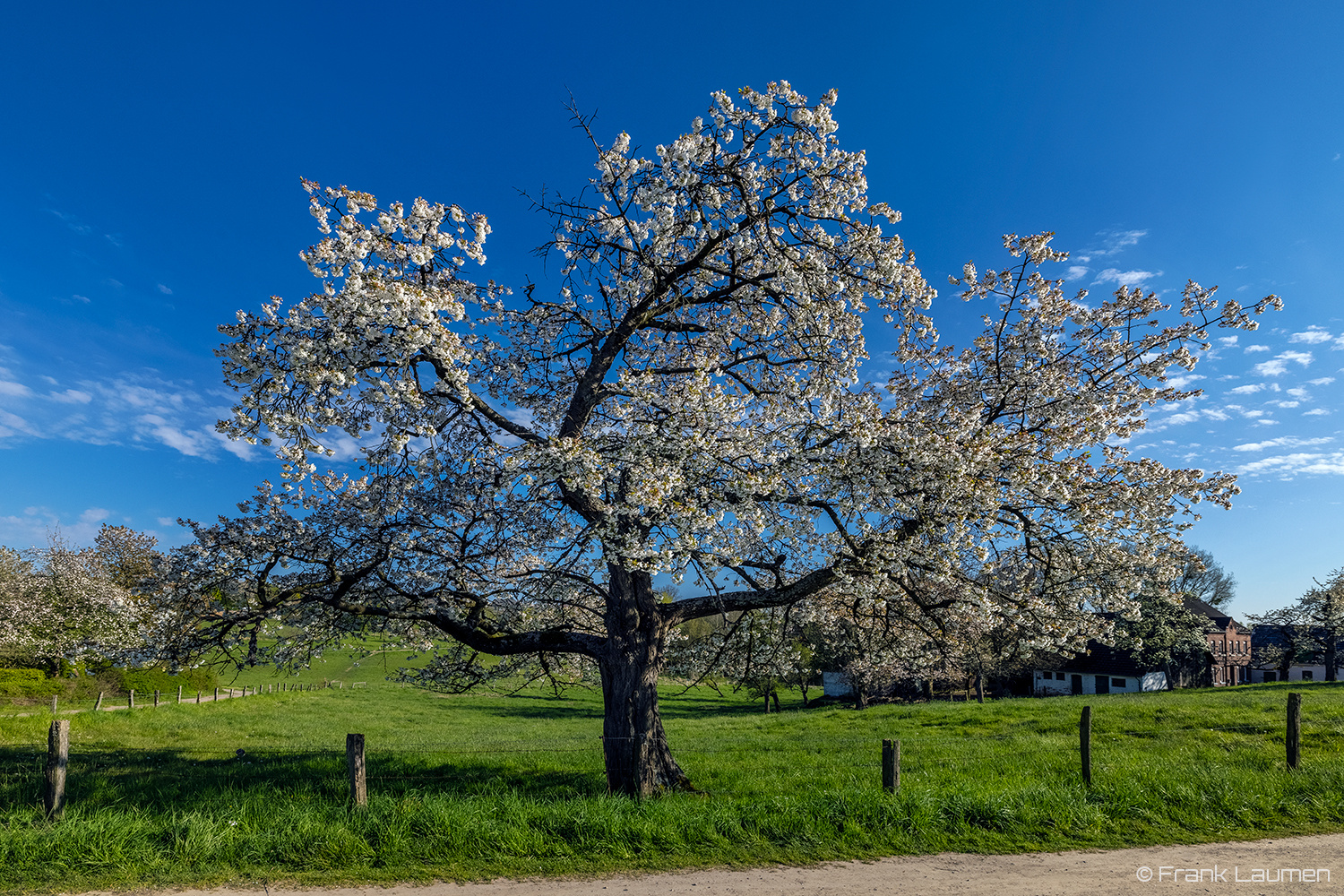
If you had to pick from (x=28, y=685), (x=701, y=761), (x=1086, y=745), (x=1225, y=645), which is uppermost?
(x=1086, y=745)

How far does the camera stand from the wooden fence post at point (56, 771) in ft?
28.1

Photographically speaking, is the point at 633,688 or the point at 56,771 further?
the point at 633,688

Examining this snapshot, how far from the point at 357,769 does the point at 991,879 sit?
8202mm

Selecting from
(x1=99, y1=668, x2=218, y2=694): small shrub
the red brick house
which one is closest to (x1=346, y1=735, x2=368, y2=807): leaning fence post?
(x1=99, y1=668, x2=218, y2=694): small shrub

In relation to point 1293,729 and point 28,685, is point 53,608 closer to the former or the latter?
point 28,685

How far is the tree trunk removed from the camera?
1159 cm

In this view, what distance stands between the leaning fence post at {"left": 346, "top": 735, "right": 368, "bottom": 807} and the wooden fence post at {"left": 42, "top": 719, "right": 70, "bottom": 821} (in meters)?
3.41

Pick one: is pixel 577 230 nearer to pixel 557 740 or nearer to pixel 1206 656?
pixel 557 740

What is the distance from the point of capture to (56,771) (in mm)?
8750

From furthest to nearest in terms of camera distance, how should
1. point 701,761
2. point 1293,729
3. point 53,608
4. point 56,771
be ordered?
point 53,608 → point 701,761 → point 1293,729 → point 56,771

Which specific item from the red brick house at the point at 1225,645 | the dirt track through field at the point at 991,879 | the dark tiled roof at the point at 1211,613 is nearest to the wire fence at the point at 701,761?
the dirt track through field at the point at 991,879

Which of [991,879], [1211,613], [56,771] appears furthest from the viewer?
[1211,613]

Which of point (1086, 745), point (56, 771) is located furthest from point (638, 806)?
point (1086, 745)

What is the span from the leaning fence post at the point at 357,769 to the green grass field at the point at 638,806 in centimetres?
27
